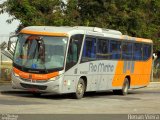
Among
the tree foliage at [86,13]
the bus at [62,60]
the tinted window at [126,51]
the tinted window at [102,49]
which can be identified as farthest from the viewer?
the tree foliage at [86,13]

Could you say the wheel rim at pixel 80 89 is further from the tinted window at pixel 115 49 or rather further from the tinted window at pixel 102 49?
the tinted window at pixel 115 49

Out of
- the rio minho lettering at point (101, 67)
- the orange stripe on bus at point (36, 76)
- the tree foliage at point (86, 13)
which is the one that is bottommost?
the orange stripe on bus at point (36, 76)

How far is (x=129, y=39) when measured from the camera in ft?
93.6

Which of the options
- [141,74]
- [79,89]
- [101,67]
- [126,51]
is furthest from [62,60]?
[141,74]

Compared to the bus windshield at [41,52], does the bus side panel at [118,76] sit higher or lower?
lower

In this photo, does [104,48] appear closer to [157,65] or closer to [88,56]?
[88,56]

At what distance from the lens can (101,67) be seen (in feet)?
83.1

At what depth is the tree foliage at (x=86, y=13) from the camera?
111ft

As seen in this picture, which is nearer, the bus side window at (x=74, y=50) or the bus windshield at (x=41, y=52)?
the bus windshield at (x=41, y=52)

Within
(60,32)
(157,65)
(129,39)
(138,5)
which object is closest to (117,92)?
(129,39)

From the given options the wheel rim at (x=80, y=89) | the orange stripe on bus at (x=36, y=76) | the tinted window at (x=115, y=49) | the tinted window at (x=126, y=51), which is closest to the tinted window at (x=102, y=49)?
the tinted window at (x=115, y=49)

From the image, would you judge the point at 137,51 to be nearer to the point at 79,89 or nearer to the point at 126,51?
the point at 126,51

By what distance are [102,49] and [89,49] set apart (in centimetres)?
141

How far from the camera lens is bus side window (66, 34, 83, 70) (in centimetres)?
2250
